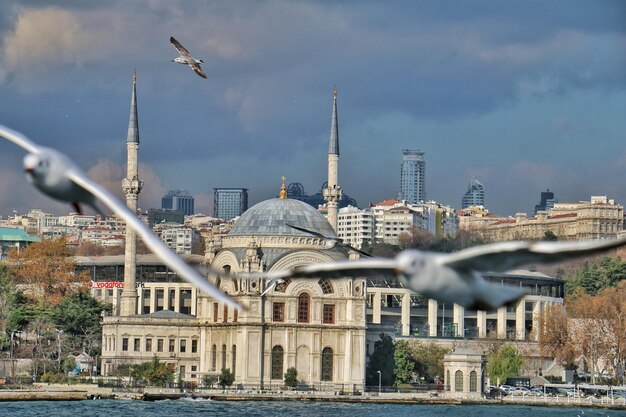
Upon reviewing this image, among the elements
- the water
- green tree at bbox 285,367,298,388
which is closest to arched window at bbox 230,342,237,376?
green tree at bbox 285,367,298,388

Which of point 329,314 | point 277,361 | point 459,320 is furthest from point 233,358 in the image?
point 459,320

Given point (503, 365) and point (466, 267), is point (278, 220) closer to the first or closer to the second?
point (503, 365)

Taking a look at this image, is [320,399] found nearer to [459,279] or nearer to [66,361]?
[66,361]

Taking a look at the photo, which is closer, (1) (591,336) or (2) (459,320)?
(1) (591,336)

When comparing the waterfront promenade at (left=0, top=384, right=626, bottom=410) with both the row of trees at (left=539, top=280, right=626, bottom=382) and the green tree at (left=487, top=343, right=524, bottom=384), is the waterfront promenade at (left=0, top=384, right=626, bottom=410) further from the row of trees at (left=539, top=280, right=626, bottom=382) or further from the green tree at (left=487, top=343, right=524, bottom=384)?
the row of trees at (left=539, top=280, right=626, bottom=382)

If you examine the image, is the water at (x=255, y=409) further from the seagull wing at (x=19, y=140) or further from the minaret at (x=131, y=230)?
the seagull wing at (x=19, y=140)

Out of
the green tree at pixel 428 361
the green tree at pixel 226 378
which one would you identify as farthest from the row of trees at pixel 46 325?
the green tree at pixel 428 361

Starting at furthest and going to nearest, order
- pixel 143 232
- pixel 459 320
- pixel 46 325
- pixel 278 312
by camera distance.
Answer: pixel 459 320 < pixel 46 325 < pixel 278 312 < pixel 143 232
